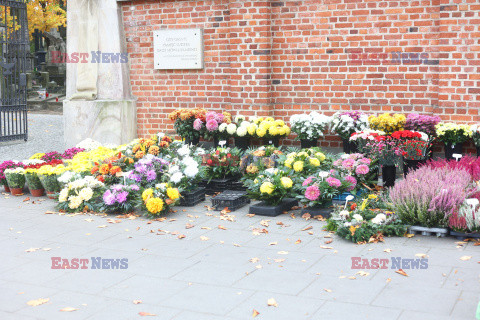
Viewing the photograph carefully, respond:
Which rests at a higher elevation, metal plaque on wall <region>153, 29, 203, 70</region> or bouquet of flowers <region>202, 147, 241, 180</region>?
metal plaque on wall <region>153, 29, 203, 70</region>

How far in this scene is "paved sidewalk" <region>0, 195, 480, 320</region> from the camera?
4.37 m

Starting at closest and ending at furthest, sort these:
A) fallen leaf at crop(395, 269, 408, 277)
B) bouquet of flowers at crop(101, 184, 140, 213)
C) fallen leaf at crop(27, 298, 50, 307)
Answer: fallen leaf at crop(27, 298, 50, 307), fallen leaf at crop(395, 269, 408, 277), bouquet of flowers at crop(101, 184, 140, 213)

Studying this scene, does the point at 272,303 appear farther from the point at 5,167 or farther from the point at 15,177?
the point at 5,167

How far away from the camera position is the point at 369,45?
9031mm

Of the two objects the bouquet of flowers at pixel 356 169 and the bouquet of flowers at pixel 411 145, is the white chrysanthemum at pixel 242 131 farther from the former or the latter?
the bouquet of flowers at pixel 411 145

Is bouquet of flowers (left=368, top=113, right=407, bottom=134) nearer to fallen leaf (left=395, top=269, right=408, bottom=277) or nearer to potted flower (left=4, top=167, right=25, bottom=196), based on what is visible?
fallen leaf (left=395, top=269, right=408, bottom=277)

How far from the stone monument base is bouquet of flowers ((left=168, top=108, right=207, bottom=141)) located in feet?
4.64

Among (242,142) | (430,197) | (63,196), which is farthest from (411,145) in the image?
(63,196)

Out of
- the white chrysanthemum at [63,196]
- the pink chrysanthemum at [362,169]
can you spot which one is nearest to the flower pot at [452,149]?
the pink chrysanthemum at [362,169]

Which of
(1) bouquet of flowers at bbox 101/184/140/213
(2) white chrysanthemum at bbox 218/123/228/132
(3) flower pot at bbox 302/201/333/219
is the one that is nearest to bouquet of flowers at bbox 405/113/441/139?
(3) flower pot at bbox 302/201/333/219

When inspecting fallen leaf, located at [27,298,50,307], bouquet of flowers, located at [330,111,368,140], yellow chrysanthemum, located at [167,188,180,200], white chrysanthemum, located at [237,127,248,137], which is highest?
bouquet of flowers, located at [330,111,368,140]

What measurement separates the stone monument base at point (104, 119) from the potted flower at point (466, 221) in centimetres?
654

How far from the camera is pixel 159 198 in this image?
7266 mm

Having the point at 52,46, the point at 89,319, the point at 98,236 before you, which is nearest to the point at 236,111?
the point at 98,236
